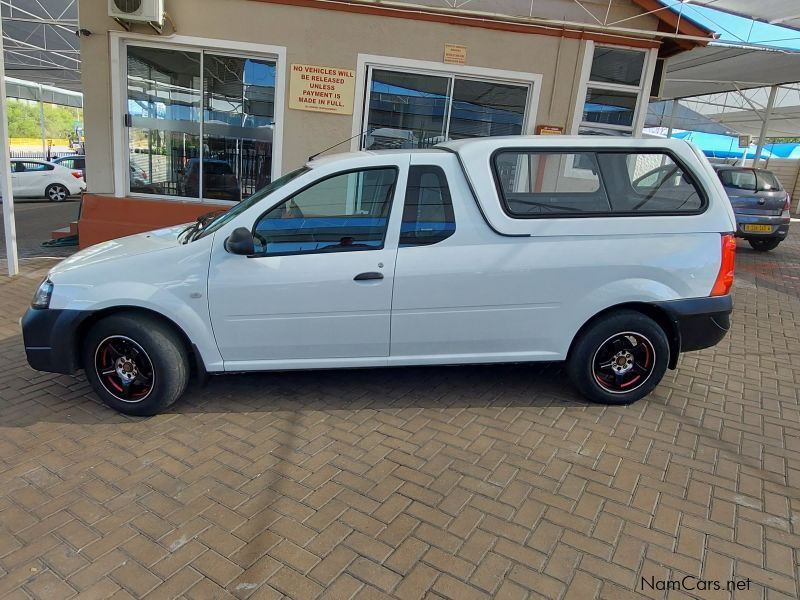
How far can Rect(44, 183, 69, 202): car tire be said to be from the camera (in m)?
15.6

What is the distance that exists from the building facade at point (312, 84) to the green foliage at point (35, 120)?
136ft

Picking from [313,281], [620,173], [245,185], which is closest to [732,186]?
[620,173]

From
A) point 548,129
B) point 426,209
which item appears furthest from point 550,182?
point 548,129

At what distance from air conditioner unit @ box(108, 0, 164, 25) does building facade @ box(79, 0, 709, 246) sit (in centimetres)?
47

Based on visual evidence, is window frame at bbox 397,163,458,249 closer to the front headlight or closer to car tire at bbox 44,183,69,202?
the front headlight

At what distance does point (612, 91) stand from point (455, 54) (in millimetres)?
2483

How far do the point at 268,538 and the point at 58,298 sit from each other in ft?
7.04

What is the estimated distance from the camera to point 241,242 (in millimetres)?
3266

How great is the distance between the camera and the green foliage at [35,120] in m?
45.0

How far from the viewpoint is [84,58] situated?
6949 millimetres

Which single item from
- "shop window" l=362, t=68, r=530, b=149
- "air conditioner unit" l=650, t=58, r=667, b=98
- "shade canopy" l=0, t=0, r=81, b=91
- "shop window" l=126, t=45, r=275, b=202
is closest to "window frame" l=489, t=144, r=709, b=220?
"shop window" l=362, t=68, r=530, b=149

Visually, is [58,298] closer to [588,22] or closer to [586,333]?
[586,333]

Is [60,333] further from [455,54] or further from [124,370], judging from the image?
[455,54]

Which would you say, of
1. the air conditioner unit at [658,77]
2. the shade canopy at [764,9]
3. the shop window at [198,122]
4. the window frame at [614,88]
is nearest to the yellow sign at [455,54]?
the window frame at [614,88]
